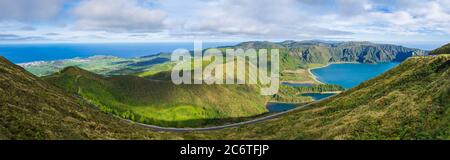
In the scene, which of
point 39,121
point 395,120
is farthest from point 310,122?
point 39,121

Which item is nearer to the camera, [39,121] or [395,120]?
[39,121]

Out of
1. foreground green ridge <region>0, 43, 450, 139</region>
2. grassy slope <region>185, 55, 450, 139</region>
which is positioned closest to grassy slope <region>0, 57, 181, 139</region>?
foreground green ridge <region>0, 43, 450, 139</region>

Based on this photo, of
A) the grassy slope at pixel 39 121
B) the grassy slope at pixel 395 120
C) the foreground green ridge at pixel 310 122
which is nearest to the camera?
the grassy slope at pixel 39 121

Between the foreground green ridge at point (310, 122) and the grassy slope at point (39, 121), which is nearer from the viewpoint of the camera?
the grassy slope at point (39, 121)

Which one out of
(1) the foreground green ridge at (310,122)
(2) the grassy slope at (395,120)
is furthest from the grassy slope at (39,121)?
(2) the grassy slope at (395,120)

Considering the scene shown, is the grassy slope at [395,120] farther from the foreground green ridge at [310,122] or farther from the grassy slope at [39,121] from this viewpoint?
the grassy slope at [39,121]

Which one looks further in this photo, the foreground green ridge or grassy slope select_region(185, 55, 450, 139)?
→ grassy slope select_region(185, 55, 450, 139)

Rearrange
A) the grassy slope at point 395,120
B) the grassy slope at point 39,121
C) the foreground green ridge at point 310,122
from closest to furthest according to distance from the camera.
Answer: the grassy slope at point 39,121
the foreground green ridge at point 310,122
the grassy slope at point 395,120

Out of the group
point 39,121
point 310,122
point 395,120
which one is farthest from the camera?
point 310,122

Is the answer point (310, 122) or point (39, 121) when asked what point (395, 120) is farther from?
point (39, 121)

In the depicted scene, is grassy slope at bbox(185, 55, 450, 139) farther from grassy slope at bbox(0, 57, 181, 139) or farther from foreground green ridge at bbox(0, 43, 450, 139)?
grassy slope at bbox(0, 57, 181, 139)
